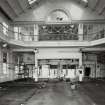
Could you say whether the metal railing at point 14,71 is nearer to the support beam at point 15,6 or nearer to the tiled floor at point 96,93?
the support beam at point 15,6

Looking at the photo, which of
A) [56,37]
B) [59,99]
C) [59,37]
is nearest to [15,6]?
[56,37]

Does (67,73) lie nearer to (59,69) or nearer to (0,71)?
(59,69)

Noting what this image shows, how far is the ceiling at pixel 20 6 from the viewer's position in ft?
59.1

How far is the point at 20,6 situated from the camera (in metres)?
20.3

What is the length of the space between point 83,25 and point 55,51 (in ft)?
13.6

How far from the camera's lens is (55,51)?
840 inches

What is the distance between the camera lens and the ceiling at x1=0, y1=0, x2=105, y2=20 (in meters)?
18.0

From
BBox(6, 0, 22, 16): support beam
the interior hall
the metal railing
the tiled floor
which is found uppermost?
BBox(6, 0, 22, 16): support beam

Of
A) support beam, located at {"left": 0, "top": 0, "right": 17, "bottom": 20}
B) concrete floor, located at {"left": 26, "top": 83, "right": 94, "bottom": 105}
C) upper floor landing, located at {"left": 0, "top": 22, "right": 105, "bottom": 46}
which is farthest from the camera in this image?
upper floor landing, located at {"left": 0, "top": 22, "right": 105, "bottom": 46}

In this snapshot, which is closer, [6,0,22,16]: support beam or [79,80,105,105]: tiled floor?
[79,80,105,105]: tiled floor

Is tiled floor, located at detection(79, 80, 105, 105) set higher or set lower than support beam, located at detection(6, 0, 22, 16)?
lower

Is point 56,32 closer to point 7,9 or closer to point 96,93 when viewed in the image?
point 7,9

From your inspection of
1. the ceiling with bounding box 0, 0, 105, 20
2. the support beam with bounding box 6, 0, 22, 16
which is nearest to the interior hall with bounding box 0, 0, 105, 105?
the ceiling with bounding box 0, 0, 105, 20

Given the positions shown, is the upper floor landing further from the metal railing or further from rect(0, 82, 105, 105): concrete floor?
rect(0, 82, 105, 105): concrete floor
